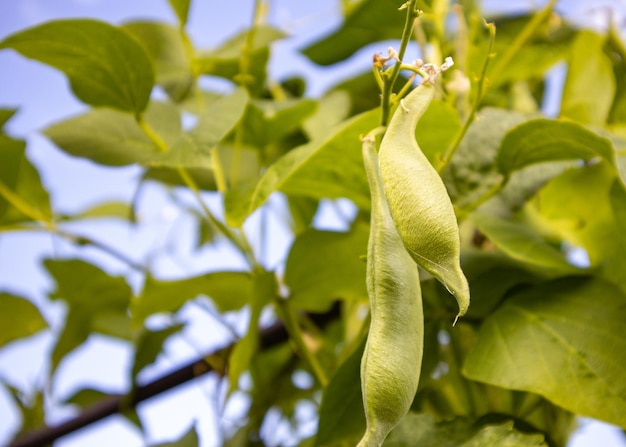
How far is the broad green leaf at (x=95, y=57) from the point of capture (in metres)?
0.37

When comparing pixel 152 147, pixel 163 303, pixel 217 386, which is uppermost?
pixel 152 147

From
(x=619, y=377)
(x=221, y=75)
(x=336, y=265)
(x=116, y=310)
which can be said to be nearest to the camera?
(x=619, y=377)

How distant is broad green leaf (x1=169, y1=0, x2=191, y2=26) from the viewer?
416 mm

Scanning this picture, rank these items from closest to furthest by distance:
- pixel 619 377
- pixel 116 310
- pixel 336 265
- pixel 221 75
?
pixel 619 377
pixel 336 265
pixel 221 75
pixel 116 310

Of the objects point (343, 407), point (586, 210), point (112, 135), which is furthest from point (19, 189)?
point (586, 210)

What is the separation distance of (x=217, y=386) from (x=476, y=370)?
1.09 ft

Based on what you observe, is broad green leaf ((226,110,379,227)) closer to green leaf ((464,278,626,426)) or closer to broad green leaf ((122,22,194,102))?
green leaf ((464,278,626,426))

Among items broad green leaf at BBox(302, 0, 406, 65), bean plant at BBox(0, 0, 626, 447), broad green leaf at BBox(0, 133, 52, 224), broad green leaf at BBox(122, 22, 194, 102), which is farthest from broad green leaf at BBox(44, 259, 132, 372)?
broad green leaf at BBox(302, 0, 406, 65)

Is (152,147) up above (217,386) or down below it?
above

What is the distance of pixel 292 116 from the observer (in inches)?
17.1

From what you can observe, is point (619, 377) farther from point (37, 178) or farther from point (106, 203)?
point (106, 203)

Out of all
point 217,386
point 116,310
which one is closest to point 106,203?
point 116,310

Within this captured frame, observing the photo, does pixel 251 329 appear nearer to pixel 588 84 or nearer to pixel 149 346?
A: pixel 149 346

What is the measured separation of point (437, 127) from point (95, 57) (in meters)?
0.22
